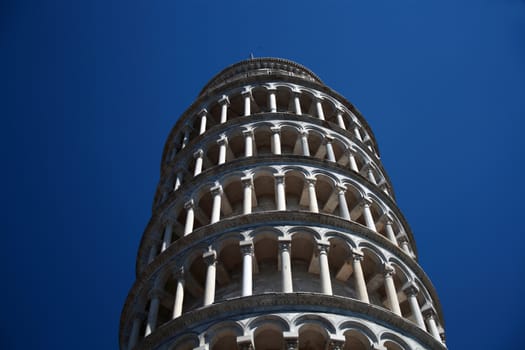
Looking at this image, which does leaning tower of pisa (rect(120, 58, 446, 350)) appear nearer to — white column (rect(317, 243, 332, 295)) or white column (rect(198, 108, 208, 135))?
white column (rect(317, 243, 332, 295))

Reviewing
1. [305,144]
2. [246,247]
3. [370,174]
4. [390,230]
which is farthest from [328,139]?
[246,247]

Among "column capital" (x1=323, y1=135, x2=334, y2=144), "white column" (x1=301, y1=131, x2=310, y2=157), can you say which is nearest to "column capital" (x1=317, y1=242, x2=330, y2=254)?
"white column" (x1=301, y1=131, x2=310, y2=157)

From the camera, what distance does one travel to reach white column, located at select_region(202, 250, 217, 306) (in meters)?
17.6

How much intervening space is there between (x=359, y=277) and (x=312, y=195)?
4242mm

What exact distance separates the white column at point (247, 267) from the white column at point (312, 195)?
284 cm

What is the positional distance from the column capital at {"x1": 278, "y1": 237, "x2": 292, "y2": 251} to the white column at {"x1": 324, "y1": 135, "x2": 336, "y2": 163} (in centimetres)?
604

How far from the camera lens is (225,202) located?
23141mm

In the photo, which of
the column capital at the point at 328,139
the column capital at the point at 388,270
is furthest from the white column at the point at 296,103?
the column capital at the point at 388,270

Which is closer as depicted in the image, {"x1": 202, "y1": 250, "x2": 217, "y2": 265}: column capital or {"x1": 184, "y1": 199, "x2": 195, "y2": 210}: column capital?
{"x1": 202, "y1": 250, "x2": 217, "y2": 265}: column capital

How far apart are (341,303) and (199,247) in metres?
5.38

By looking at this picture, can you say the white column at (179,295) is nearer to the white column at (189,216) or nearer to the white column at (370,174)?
the white column at (189,216)

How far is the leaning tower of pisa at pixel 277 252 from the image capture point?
54.2 feet

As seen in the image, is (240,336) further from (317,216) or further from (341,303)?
(317,216)

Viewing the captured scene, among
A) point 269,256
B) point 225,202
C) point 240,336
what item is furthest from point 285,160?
point 240,336
